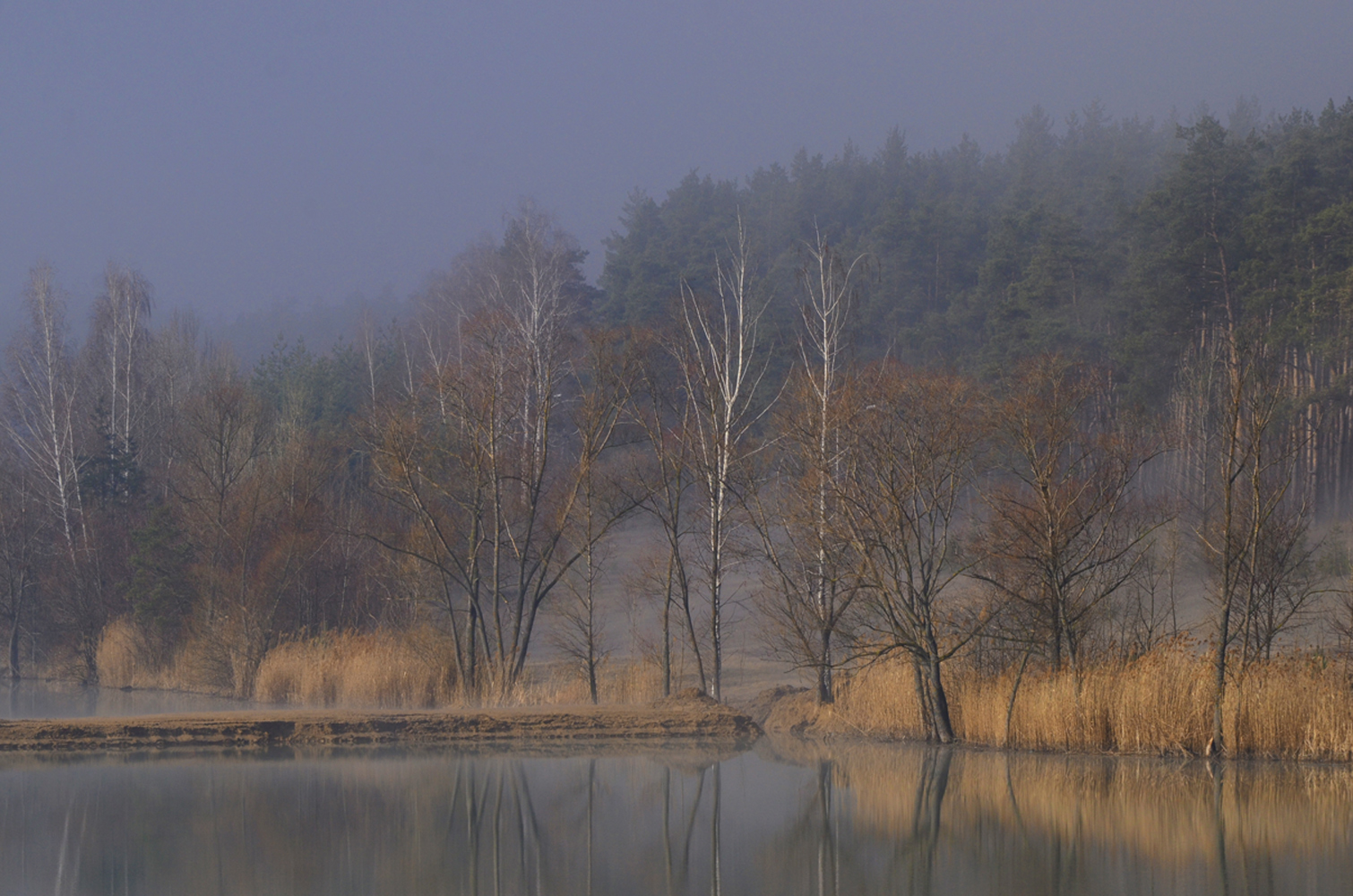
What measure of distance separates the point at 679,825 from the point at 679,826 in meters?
0.05

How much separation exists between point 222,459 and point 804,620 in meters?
20.3

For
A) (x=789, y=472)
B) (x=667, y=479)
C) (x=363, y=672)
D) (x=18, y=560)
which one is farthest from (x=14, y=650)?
(x=789, y=472)

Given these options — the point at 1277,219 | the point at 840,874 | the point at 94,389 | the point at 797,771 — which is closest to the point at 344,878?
the point at 840,874

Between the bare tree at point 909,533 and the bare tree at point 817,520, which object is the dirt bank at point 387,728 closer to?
the bare tree at point 817,520

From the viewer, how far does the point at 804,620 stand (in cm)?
2389

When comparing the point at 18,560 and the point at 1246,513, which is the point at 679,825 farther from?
the point at 18,560

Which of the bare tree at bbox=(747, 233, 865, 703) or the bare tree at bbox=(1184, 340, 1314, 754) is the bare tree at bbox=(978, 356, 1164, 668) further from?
the bare tree at bbox=(747, 233, 865, 703)

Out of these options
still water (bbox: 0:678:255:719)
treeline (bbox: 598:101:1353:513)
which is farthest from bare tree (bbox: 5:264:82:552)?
treeline (bbox: 598:101:1353:513)

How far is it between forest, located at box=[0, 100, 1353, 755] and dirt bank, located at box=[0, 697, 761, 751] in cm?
248

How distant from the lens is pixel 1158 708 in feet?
50.8

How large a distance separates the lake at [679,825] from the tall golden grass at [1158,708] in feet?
1.37

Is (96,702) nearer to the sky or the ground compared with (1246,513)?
nearer to the ground

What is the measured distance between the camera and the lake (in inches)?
375

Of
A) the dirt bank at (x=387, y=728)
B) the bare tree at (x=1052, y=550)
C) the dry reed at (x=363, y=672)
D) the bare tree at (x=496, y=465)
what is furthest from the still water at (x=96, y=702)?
the bare tree at (x=1052, y=550)
